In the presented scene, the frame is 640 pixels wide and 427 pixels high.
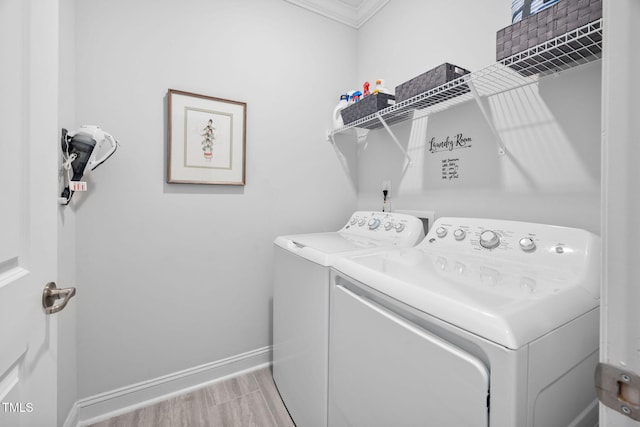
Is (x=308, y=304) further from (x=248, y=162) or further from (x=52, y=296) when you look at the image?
(x=248, y=162)

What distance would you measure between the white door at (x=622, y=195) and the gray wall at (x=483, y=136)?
35.3 inches

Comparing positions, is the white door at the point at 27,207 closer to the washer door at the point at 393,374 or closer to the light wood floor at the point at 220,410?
the washer door at the point at 393,374

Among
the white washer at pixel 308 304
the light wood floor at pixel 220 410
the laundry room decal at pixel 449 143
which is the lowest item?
the light wood floor at pixel 220 410

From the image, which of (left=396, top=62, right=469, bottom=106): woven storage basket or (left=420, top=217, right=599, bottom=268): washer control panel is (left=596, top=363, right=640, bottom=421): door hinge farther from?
(left=396, top=62, right=469, bottom=106): woven storage basket

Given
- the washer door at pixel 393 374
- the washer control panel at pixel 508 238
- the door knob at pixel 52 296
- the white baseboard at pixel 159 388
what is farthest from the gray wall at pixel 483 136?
the door knob at pixel 52 296

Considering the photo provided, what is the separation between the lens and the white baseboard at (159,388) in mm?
1461

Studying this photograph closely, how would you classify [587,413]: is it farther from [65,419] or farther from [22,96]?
[65,419]

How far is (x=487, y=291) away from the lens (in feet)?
2.34

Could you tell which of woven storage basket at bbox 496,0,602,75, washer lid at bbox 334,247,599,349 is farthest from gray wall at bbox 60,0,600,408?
washer lid at bbox 334,247,599,349

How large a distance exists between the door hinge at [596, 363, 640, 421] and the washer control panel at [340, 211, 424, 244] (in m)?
1.07

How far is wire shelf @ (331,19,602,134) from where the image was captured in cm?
89

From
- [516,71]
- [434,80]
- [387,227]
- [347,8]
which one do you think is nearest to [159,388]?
[387,227]

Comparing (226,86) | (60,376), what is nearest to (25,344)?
(60,376)

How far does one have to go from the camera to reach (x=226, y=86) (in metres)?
1.78
